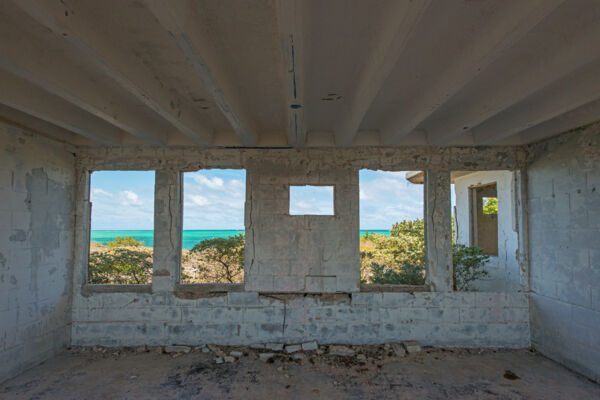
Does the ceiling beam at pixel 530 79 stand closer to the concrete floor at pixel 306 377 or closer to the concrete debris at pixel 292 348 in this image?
the concrete floor at pixel 306 377

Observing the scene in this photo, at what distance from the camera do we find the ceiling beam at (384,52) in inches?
62.5

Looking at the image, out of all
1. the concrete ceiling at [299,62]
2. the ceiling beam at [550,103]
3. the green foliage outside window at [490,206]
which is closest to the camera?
the concrete ceiling at [299,62]

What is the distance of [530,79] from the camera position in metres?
2.38

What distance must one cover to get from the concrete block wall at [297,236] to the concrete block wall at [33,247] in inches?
A: 96.7

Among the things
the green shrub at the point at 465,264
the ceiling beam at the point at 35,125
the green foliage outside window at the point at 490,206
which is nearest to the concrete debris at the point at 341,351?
the green shrub at the point at 465,264

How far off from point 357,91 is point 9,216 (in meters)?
3.97

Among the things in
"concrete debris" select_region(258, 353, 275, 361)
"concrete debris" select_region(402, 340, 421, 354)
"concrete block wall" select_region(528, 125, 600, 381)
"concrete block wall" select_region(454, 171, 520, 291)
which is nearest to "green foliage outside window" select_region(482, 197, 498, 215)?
"concrete block wall" select_region(454, 171, 520, 291)

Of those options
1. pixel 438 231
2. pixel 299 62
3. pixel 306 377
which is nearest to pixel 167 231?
pixel 306 377

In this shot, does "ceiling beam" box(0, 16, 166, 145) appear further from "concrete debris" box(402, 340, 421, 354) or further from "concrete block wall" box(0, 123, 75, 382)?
"concrete debris" box(402, 340, 421, 354)

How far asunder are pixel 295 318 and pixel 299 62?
3.34 meters

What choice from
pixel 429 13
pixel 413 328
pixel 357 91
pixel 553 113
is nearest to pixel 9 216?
pixel 357 91

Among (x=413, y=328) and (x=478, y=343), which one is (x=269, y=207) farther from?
(x=478, y=343)

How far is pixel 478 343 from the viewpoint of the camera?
4098 millimetres

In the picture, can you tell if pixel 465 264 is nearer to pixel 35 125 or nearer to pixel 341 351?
pixel 341 351
